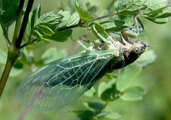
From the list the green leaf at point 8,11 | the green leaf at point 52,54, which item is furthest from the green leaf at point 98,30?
the green leaf at point 52,54

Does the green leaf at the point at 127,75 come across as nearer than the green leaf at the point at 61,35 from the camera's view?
No

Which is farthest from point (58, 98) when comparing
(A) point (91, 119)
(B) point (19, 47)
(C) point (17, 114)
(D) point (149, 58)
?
(C) point (17, 114)

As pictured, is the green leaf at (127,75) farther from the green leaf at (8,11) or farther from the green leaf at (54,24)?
the green leaf at (8,11)

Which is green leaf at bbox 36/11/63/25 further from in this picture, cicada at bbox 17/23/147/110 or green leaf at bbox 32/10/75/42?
cicada at bbox 17/23/147/110

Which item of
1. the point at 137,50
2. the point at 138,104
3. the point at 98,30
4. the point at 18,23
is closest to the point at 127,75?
the point at 137,50

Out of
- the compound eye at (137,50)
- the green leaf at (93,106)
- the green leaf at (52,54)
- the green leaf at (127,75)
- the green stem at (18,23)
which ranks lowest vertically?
the green leaf at (93,106)

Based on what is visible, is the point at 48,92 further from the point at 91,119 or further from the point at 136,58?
the point at 136,58
